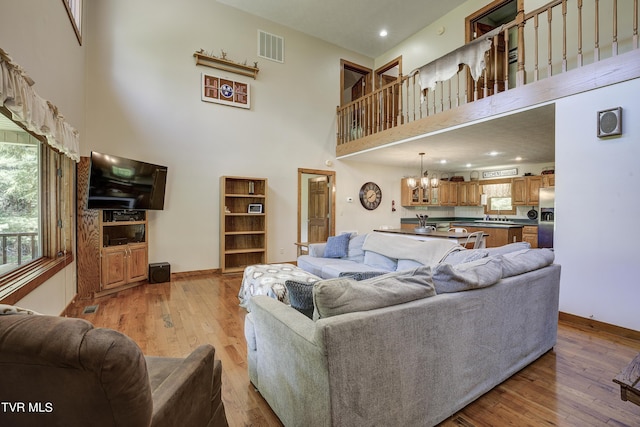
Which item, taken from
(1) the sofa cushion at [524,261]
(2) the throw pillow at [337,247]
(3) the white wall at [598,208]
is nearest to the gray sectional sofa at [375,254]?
(2) the throw pillow at [337,247]

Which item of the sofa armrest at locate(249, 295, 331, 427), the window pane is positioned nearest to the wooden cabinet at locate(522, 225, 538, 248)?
the sofa armrest at locate(249, 295, 331, 427)

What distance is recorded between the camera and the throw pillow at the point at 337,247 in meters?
4.57

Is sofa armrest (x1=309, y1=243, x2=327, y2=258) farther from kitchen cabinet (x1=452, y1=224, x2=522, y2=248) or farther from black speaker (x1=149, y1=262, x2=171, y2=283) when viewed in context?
kitchen cabinet (x1=452, y1=224, x2=522, y2=248)

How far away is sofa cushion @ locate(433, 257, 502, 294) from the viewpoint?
1.78 metres

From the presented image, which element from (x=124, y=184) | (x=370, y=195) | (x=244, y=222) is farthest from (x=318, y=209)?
(x=124, y=184)

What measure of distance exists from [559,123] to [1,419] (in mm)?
4587

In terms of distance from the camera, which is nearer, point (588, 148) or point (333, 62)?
point (588, 148)

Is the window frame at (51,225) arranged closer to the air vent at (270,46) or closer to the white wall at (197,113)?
the white wall at (197,113)

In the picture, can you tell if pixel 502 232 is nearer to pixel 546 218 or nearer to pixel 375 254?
pixel 546 218

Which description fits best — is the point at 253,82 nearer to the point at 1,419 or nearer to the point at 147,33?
the point at 147,33

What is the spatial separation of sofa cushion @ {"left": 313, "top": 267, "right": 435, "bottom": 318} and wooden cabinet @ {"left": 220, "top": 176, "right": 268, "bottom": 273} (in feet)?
13.9

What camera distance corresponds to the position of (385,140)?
5.57m

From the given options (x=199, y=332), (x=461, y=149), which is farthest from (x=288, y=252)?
(x=461, y=149)

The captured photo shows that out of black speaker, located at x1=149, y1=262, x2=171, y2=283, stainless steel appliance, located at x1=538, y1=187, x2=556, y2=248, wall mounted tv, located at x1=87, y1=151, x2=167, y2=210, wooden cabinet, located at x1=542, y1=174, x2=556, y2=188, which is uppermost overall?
wooden cabinet, located at x1=542, y1=174, x2=556, y2=188
